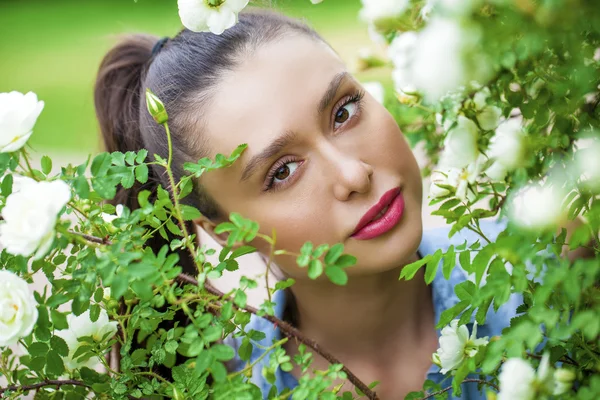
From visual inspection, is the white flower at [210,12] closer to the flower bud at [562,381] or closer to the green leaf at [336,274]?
the green leaf at [336,274]

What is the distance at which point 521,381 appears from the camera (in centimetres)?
64

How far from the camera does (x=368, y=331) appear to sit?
4.43ft

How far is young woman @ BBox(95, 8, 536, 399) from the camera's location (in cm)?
105

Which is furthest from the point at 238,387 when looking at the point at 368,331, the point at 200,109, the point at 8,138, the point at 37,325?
the point at 368,331

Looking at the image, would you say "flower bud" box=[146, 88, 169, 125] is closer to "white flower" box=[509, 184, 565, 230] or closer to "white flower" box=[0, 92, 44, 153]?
"white flower" box=[0, 92, 44, 153]

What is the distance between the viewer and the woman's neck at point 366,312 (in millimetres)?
1292

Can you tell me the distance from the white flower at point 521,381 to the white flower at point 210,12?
554 mm

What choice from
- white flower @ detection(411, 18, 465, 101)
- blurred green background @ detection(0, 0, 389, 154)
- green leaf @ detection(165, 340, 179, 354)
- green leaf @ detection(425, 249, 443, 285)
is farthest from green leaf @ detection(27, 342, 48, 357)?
blurred green background @ detection(0, 0, 389, 154)

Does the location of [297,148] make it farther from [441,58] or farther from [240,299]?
[441,58]

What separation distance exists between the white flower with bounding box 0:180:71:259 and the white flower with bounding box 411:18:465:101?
1.21ft

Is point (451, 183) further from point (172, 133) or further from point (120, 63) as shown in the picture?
point (120, 63)

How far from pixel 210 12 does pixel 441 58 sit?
45cm

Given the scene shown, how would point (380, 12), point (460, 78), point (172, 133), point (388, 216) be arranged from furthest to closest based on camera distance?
point (172, 133) → point (388, 216) → point (380, 12) → point (460, 78)

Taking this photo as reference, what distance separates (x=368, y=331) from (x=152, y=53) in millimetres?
689
